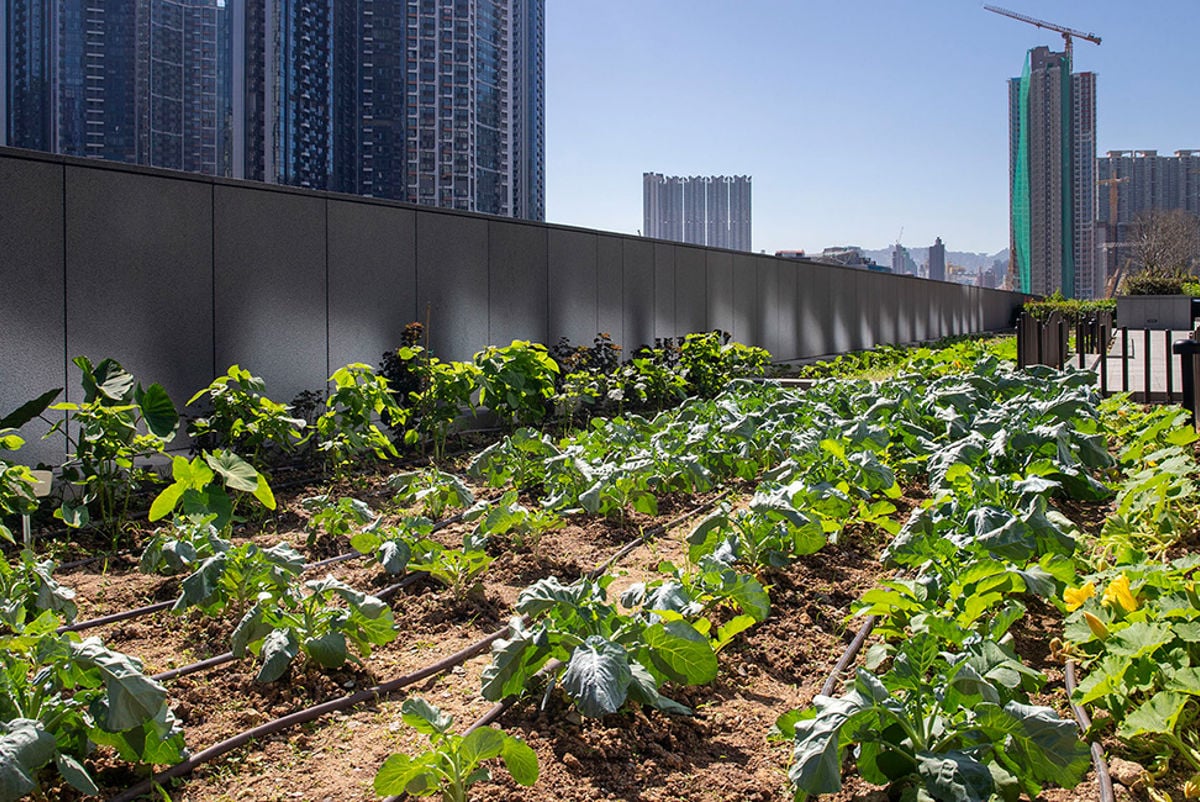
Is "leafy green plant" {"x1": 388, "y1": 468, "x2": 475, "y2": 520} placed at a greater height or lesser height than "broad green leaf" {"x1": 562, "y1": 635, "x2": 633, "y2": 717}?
greater

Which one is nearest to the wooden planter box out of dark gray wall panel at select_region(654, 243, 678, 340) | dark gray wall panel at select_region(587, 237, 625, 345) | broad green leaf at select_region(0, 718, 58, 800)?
dark gray wall panel at select_region(654, 243, 678, 340)

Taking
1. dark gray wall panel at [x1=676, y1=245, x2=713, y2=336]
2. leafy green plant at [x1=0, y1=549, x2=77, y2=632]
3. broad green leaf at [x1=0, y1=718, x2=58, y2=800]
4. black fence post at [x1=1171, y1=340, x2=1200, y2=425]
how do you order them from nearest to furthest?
broad green leaf at [x1=0, y1=718, x2=58, y2=800], leafy green plant at [x1=0, y1=549, x2=77, y2=632], black fence post at [x1=1171, y1=340, x2=1200, y2=425], dark gray wall panel at [x1=676, y1=245, x2=713, y2=336]

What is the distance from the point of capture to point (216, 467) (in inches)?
183

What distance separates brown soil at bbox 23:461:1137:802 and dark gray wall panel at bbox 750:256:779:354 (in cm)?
1194

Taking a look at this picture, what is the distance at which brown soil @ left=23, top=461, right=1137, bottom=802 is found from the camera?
244 cm

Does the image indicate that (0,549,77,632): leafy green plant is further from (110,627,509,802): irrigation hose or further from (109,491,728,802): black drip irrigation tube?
(110,627,509,802): irrigation hose

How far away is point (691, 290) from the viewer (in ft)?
45.1

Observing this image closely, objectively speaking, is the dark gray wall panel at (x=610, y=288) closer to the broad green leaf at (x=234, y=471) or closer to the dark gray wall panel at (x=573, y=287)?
the dark gray wall panel at (x=573, y=287)

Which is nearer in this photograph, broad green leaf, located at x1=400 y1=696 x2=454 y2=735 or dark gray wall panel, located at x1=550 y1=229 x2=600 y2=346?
broad green leaf, located at x1=400 y1=696 x2=454 y2=735

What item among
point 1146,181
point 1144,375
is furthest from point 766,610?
point 1146,181

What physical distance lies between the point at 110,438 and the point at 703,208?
7682 inches

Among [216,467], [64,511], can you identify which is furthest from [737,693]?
[64,511]

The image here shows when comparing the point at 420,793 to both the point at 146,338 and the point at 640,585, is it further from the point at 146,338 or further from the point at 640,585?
the point at 146,338

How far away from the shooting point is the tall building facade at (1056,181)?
115 metres
